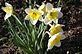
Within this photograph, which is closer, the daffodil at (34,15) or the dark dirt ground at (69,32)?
the daffodil at (34,15)

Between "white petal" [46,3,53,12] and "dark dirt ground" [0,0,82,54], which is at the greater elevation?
"white petal" [46,3,53,12]

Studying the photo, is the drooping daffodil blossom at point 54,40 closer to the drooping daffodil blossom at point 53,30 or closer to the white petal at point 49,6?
the drooping daffodil blossom at point 53,30

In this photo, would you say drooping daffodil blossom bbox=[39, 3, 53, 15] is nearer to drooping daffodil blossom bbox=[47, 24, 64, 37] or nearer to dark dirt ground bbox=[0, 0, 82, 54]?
drooping daffodil blossom bbox=[47, 24, 64, 37]

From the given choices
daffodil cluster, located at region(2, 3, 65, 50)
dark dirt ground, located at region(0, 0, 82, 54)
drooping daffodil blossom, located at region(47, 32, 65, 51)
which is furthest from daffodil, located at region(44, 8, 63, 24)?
dark dirt ground, located at region(0, 0, 82, 54)

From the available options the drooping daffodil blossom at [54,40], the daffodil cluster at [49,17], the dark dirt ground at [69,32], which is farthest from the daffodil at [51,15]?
the dark dirt ground at [69,32]

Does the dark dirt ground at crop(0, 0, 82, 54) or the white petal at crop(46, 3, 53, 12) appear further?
the dark dirt ground at crop(0, 0, 82, 54)

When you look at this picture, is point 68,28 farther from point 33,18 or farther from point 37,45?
point 33,18

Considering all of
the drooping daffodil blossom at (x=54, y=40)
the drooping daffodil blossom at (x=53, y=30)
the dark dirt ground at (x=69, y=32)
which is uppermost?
the drooping daffodil blossom at (x=53, y=30)

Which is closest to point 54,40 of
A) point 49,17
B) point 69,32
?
point 49,17

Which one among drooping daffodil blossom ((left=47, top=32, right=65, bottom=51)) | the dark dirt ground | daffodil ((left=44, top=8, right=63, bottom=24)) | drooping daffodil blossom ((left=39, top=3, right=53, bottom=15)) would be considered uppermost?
drooping daffodil blossom ((left=39, top=3, right=53, bottom=15))
